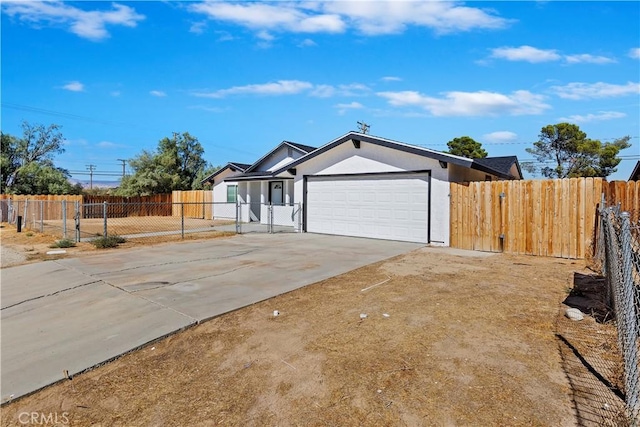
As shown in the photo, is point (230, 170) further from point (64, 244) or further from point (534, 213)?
point (534, 213)

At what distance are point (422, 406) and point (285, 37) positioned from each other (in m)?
13.5

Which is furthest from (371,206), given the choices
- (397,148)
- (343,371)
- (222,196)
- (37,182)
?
(37,182)

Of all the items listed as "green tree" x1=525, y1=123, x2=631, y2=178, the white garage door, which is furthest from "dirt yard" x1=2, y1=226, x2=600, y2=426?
"green tree" x1=525, y1=123, x2=631, y2=178

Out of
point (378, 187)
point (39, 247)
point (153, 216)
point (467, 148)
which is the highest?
point (467, 148)

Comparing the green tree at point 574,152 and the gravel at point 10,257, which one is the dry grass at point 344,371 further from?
the green tree at point 574,152

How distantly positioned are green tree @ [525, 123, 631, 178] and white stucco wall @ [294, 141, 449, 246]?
23.1m

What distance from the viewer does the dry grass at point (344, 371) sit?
270cm

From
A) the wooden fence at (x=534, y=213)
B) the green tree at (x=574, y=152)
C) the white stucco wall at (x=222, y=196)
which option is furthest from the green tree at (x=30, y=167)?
the green tree at (x=574, y=152)

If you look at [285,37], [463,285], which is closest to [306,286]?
[463,285]

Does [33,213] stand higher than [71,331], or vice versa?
[33,213]

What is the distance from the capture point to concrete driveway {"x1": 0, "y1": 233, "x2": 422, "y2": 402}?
3.85 m

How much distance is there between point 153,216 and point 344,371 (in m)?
28.7

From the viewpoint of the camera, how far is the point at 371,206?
12859 mm

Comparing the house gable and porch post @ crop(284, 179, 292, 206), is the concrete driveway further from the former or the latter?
the house gable
